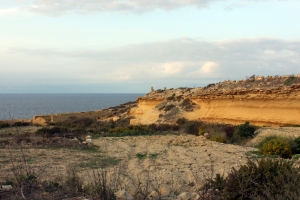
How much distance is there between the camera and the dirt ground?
30.5ft

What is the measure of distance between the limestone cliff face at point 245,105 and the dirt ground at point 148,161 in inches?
216

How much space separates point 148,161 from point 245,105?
621 inches

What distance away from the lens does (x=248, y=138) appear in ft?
61.6

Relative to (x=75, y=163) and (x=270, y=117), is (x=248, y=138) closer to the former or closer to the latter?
(x=270, y=117)

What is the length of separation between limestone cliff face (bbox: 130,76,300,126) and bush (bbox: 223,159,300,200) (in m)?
17.2

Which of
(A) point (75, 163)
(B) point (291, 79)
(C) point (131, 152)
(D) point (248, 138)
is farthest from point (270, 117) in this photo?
(A) point (75, 163)

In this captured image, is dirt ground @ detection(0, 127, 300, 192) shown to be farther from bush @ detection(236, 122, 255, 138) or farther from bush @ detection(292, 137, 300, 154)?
bush @ detection(292, 137, 300, 154)

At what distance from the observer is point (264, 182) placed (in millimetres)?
6723

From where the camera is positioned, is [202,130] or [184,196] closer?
[184,196]

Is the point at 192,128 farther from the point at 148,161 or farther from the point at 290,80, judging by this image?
the point at 148,161

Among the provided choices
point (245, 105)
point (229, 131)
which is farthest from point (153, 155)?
point (245, 105)

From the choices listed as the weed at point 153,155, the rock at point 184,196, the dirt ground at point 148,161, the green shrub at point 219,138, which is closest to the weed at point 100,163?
the dirt ground at point 148,161

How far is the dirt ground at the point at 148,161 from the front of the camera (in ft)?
30.5

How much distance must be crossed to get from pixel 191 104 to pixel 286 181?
91.2ft
